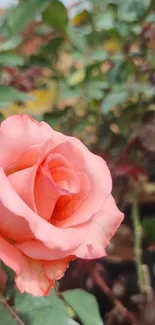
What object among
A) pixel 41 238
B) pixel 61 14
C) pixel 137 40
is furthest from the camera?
pixel 137 40

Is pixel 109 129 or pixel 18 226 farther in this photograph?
pixel 109 129

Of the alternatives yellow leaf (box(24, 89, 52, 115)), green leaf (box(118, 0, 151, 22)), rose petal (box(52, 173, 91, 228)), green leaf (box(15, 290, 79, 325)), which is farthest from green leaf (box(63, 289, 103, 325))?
yellow leaf (box(24, 89, 52, 115))

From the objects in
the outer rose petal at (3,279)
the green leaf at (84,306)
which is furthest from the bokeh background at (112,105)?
the outer rose petal at (3,279)

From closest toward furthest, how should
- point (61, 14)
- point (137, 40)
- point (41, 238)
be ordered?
1. point (41, 238)
2. point (61, 14)
3. point (137, 40)

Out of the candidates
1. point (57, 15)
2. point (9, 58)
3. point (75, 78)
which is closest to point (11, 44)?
point (9, 58)

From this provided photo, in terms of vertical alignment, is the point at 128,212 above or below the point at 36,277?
below

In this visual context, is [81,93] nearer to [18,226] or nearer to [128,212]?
[128,212]

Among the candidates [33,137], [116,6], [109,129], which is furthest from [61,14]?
[33,137]
